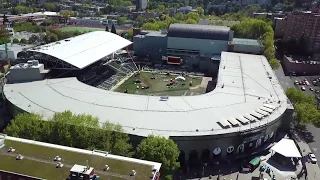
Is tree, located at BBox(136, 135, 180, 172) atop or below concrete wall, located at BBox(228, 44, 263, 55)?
below

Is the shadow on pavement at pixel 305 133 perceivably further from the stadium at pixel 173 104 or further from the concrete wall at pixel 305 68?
the concrete wall at pixel 305 68

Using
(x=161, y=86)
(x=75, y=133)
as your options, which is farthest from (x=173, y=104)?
(x=161, y=86)

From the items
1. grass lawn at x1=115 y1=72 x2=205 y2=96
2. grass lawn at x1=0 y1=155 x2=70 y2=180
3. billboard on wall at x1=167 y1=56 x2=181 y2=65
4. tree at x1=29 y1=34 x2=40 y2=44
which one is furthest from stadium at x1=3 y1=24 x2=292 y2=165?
tree at x1=29 y1=34 x2=40 y2=44

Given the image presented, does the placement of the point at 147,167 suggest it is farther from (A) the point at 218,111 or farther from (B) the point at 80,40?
(B) the point at 80,40

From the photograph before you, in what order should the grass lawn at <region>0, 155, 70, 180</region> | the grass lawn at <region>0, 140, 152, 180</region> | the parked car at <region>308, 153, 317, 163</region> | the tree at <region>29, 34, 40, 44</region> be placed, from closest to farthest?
1. the grass lawn at <region>0, 155, 70, 180</region>
2. the grass lawn at <region>0, 140, 152, 180</region>
3. the parked car at <region>308, 153, 317, 163</region>
4. the tree at <region>29, 34, 40, 44</region>

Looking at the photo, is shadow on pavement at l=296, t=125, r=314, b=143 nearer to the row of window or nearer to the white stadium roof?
the row of window

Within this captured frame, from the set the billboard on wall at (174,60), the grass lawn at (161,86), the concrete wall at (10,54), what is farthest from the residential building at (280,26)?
the concrete wall at (10,54)
